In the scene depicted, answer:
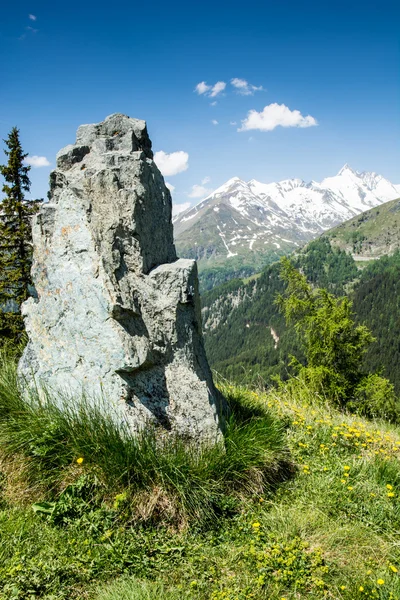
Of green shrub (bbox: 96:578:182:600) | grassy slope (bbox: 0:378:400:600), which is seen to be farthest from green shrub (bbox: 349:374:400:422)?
green shrub (bbox: 96:578:182:600)

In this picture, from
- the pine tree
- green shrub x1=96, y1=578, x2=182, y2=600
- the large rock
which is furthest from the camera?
the pine tree

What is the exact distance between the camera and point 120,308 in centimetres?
569

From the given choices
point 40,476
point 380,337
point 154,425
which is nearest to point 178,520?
point 154,425

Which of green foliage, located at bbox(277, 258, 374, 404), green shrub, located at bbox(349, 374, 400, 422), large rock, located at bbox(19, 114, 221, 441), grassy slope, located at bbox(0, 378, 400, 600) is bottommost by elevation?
green shrub, located at bbox(349, 374, 400, 422)

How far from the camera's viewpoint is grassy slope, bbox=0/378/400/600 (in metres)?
3.75

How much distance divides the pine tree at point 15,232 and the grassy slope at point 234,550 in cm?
1593

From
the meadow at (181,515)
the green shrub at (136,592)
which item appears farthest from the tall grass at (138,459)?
the green shrub at (136,592)

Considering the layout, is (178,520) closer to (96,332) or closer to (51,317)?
(96,332)

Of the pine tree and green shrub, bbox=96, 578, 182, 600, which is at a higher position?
the pine tree

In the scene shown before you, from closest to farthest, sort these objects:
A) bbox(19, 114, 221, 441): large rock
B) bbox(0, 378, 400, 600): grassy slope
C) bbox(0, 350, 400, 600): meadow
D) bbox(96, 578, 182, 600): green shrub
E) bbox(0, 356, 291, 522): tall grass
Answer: bbox(96, 578, 182, 600): green shrub < bbox(0, 378, 400, 600): grassy slope < bbox(0, 350, 400, 600): meadow < bbox(0, 356, 291, 522): tall grass < bbox(19, 114, 221, 441): large rock

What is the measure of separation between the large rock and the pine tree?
13754mm

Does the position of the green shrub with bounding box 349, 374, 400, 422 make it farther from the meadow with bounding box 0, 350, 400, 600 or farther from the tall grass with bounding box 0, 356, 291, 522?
the tall grass with bounding box 0, 356, 291, 522

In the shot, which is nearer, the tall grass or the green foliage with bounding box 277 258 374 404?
the tall grass

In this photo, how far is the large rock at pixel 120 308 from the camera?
5676mm
